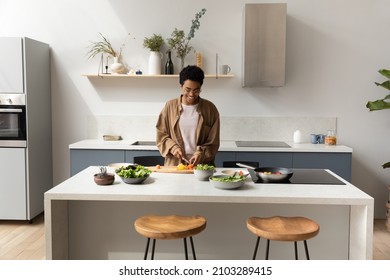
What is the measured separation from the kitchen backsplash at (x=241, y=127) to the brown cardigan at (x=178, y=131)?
170 cm

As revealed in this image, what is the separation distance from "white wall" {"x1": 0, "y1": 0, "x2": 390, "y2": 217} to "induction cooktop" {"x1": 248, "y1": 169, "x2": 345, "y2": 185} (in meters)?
2.17

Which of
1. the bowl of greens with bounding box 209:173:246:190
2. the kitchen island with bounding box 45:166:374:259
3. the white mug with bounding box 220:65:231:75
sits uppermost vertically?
the white mug with bounding box 220:65:231:75

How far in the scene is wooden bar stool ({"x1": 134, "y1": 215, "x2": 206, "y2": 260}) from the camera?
2.24 meters

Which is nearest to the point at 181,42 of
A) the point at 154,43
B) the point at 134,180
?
the point at 154,43

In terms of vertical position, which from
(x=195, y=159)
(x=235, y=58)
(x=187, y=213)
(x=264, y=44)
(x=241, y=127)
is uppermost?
(x=264, y=44)

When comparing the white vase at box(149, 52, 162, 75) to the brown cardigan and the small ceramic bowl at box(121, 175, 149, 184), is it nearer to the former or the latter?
the brown cardigan

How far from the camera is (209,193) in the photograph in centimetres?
246

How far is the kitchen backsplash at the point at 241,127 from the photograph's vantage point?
205 inches

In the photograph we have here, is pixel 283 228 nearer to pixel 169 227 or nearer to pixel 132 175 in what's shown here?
pixel 169 227

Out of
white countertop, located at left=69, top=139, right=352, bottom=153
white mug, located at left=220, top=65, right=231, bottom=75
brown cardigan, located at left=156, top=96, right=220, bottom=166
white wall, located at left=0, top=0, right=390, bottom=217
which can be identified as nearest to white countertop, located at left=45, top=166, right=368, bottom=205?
brown cardigan, located at left=156, top=96, right=220, bottom=166

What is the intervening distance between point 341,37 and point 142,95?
2.49m

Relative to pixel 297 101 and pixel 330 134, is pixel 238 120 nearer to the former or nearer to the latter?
pixel 297 101

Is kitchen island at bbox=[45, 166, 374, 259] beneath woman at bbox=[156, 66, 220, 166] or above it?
beneath

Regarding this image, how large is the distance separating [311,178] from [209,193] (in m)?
0.85
